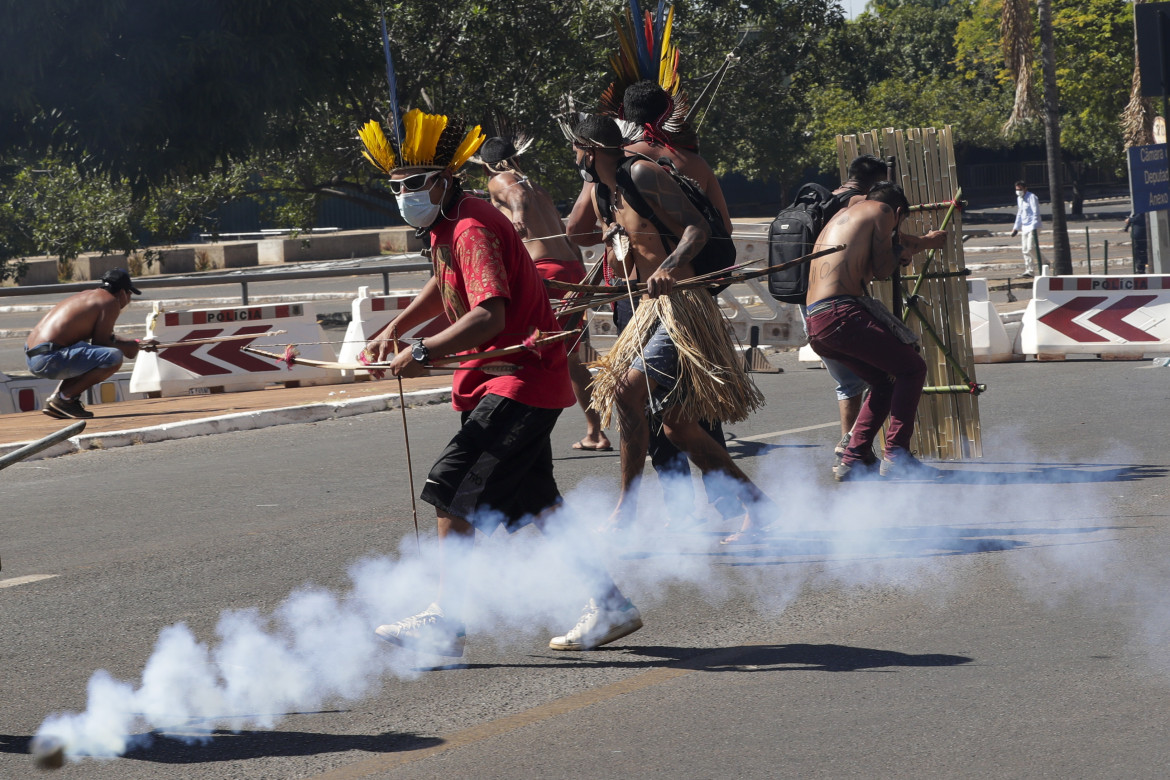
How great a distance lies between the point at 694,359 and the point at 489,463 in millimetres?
1599

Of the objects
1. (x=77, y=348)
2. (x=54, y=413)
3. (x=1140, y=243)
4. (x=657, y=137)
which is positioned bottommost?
(x=54, y=413)

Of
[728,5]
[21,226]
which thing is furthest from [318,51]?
[728,5]

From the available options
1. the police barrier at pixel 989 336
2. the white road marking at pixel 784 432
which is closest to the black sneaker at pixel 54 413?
the white road marking at pixel 784 432

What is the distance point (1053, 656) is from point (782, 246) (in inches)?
136

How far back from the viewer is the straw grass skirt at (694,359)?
5.98 meters

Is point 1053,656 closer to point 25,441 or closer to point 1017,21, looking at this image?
point 25,441

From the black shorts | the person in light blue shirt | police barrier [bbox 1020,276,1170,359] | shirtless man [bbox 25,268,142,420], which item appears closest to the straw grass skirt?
the black shorts

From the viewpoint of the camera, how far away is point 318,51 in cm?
1672

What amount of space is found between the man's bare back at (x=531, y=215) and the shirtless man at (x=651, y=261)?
2005mm

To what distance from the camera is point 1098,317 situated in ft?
44.0

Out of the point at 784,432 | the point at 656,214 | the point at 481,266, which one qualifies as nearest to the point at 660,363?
the point at 656,214

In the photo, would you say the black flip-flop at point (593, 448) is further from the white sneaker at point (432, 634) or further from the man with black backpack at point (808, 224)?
the white sneaker at point (432, 634)

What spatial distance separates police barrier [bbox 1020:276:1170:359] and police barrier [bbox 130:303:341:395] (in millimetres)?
6767

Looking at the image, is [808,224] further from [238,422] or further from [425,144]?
[238,422]
